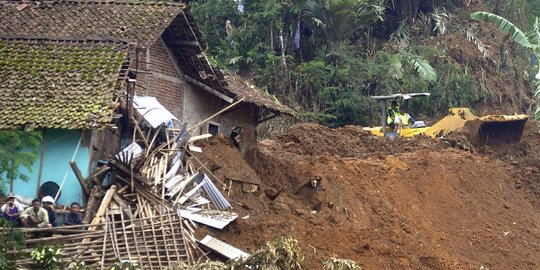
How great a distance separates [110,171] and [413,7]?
23.8 metres

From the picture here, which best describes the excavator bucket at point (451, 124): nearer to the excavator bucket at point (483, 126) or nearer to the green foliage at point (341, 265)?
the excavator bucket at point (483, 126)

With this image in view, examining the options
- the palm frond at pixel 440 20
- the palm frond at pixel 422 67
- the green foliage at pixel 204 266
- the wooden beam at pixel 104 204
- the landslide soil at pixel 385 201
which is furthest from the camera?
the palm frond at pixel 440 20

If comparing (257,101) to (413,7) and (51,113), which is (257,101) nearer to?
(51,113)

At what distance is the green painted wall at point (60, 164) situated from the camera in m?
20.1

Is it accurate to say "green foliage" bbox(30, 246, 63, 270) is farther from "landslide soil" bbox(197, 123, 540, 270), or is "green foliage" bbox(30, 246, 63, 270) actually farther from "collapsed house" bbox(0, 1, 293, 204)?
"landslide soil" bbox(197, 123, 540, 270)

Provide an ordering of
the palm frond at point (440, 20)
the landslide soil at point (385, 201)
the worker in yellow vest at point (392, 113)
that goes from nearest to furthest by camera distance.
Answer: the landslide soil at point (385, 201) → the worker in yellow vest at point (392, 113) → the palm frond at point (440, 20)

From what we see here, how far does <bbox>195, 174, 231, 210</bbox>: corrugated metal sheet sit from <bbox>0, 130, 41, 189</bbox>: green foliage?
12.0ft

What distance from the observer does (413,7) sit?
136 feet

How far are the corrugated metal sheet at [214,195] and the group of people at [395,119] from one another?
11642mm

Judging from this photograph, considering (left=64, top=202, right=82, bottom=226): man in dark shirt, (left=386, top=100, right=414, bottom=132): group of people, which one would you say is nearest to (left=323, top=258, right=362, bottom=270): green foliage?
(left=64, top=202, right=82, bottom=226): man in dark shirt

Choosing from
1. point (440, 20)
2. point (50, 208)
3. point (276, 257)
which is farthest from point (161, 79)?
point (440, 20)

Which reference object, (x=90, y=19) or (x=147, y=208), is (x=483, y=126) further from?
(x=147, y=208)

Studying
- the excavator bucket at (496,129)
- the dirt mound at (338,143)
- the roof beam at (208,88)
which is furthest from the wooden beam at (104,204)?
the excavator bucket at (496,129)

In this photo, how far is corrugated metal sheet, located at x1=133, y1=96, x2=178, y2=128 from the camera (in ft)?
72.0
